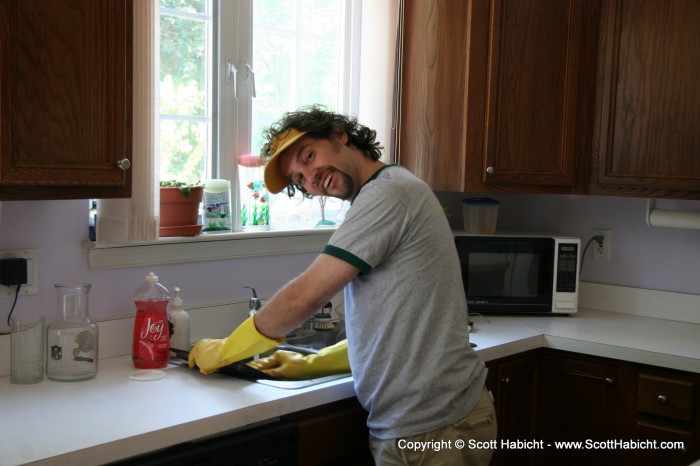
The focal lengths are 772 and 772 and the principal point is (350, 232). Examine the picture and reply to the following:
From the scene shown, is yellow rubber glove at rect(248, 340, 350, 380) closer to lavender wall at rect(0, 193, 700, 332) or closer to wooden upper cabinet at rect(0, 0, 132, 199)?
lavender wall at rect(0, 193, 700, 332)

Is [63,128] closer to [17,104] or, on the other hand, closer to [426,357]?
[17,104]

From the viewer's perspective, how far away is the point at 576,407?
251 cm

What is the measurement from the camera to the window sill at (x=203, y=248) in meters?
2.09

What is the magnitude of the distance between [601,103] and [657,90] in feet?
0.64

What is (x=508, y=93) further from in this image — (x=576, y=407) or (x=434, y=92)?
(x=576, y=407)

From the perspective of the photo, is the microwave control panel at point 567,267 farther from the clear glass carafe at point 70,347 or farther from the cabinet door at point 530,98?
the clear glass carafe at point 70,347

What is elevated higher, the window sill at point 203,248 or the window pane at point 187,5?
the window pane at point 187,5

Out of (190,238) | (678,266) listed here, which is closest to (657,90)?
(678,266)

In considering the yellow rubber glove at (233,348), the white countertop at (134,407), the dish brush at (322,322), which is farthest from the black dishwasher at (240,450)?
the dish brush at (322,322)

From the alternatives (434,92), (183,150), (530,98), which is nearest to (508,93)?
(530,98)

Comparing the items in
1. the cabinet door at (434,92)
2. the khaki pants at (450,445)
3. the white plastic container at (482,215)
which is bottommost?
the khaki pants at (450,445)

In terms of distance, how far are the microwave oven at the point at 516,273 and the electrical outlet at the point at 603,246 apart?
11.4 inches

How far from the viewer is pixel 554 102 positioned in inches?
106

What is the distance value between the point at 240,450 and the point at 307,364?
0.35m
